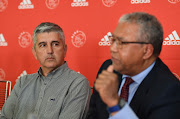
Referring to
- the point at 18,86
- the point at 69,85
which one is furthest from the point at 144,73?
the point at 18,86

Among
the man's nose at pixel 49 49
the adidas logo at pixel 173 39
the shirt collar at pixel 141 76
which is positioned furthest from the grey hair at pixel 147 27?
the adidas logo at pixel 173 39

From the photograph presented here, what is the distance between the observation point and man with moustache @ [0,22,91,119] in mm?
1673

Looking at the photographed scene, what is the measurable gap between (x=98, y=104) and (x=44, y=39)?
747mm

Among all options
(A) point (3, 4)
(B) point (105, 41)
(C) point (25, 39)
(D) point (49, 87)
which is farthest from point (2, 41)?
(D) point (49, 87)

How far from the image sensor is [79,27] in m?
2.65

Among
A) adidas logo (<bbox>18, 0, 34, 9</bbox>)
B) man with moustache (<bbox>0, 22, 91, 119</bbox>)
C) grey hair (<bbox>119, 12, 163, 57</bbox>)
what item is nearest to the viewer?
grey hair (<bbox>119, 12, 163, 57</bbox>)

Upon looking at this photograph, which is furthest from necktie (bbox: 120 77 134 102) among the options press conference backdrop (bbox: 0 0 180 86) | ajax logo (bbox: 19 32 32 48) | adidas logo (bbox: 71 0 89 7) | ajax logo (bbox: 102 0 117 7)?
ajax logo (bbox: 19 32 32 48)

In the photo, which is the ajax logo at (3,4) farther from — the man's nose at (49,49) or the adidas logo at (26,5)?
the man's nose at (49,49)

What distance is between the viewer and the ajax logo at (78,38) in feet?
8.67

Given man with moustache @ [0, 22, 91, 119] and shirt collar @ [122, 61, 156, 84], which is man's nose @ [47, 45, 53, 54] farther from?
shirt collar @ [122, 61, 156, 84]

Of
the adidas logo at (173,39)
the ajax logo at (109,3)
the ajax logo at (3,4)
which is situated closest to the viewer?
the adidas logo at (173,39)

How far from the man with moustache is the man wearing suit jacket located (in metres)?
0.32

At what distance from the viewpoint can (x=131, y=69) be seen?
1.31 m

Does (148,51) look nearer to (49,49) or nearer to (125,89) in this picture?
(125,89)
